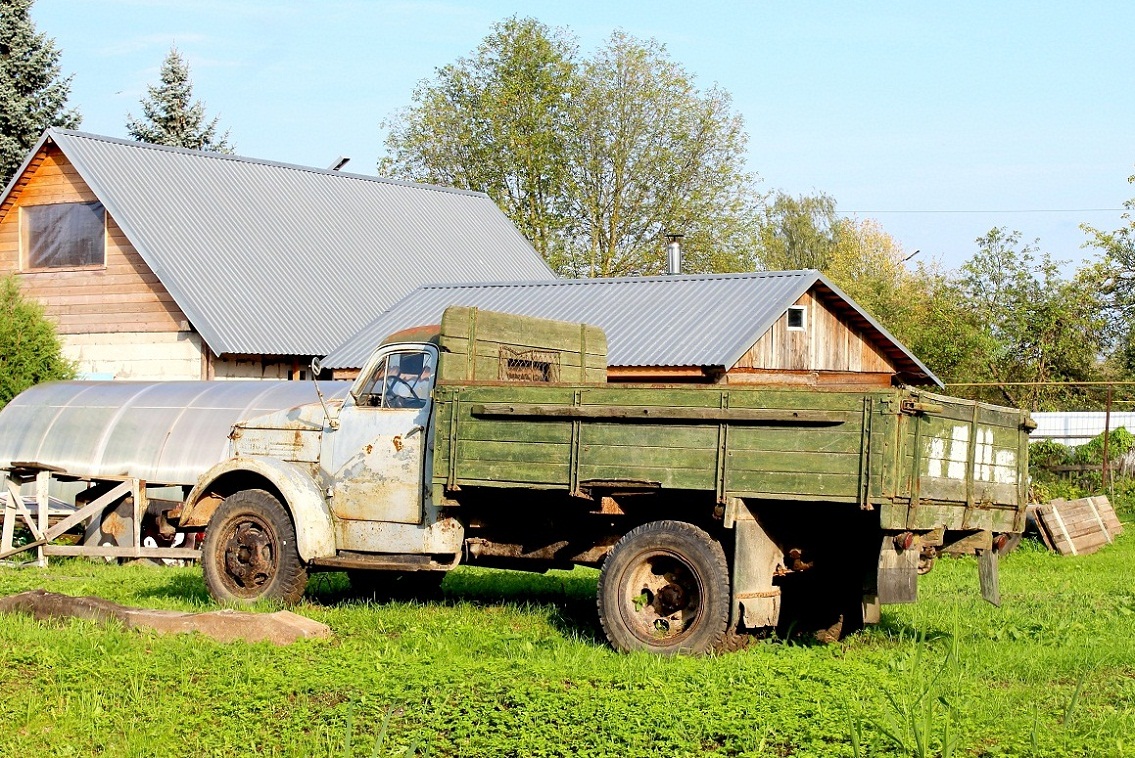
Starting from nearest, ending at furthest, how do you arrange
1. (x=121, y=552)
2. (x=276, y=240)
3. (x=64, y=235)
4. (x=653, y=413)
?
(x=653, y=413), (x=121, y=552), (x=64, y=235), (x=276, y=240)

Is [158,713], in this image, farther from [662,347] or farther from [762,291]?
[762,291]

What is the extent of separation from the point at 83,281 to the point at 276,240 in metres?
4.31

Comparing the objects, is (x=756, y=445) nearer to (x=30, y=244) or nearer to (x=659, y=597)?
(x=659, y=597)

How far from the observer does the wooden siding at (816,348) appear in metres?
25.6

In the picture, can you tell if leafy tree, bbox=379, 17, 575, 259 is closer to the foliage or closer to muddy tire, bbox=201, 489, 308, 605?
the foliage

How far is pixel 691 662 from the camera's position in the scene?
890cm

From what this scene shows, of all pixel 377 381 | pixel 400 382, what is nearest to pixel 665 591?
pixel 400 382

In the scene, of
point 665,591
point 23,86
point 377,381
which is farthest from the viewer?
point 23,86

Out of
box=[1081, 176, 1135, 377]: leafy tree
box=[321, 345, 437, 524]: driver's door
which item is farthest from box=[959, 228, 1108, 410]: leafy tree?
box=[321, 345, 437, 524]: driver's door

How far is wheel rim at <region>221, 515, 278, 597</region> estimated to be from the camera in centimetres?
1179

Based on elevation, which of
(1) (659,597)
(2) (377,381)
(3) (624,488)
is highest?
(2) (377,381)

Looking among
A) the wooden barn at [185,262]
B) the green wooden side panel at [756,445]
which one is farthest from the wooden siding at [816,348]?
the green wooden side panel at [756,445]

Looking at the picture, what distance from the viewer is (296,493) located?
1167cm

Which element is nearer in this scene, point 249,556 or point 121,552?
point 249,556
